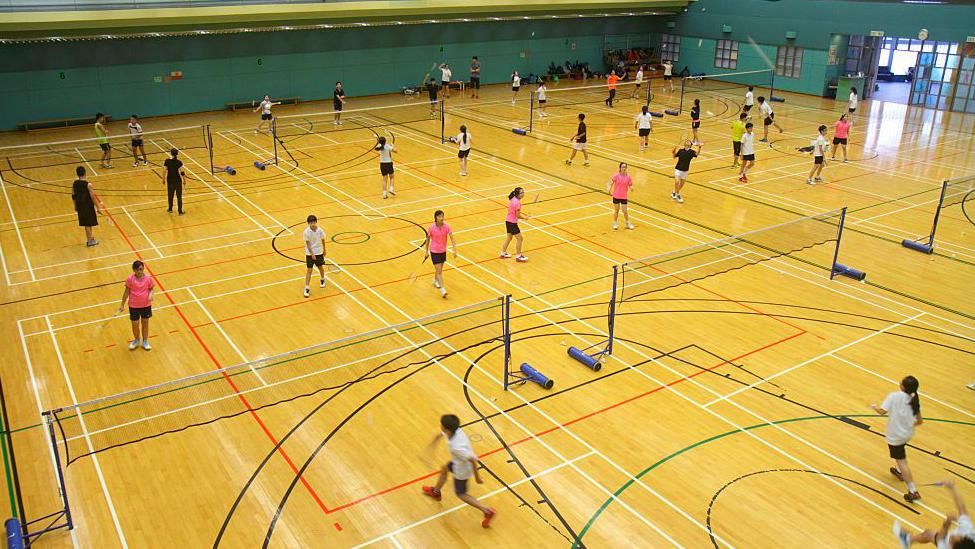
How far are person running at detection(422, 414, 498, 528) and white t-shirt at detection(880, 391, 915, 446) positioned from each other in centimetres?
539

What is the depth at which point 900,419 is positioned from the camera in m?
10.1

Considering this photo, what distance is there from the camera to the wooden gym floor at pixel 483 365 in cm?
998

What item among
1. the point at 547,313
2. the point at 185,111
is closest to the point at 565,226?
the point at 547,313

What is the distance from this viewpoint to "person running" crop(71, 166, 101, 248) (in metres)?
18.6

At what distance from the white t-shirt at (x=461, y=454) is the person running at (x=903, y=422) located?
5.30 metres

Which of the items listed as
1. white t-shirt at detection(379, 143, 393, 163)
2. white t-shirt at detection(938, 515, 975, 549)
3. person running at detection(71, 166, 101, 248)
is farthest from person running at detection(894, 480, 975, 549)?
person running at detection(71, 166, 101, 248)

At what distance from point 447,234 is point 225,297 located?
494 cm

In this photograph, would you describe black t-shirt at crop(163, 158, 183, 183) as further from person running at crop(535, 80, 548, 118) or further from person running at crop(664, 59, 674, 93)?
person running at crop(664, 59, 674, 93)

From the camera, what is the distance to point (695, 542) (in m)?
9.43

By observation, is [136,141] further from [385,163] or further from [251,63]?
[251,63]

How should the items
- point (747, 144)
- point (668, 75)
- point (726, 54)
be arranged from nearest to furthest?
point (747, 144) < point (668, 75) < point (726, 54)

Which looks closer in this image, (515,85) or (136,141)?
(136,141)

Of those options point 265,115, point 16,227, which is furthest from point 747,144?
point 16,227

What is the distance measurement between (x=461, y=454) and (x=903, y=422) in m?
5.85
